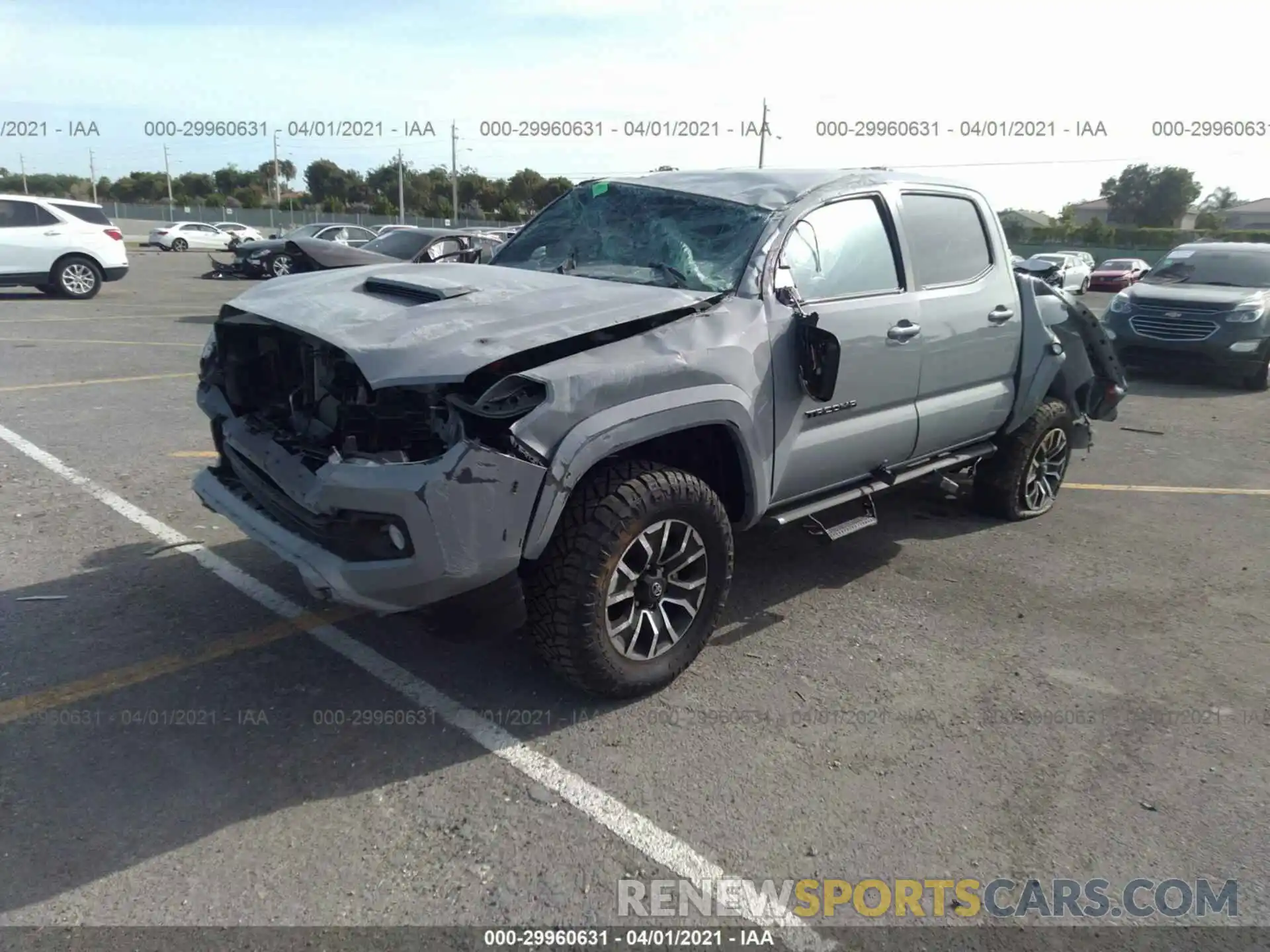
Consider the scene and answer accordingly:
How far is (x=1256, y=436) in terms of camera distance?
29.1ft

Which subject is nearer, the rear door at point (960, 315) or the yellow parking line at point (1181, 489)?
the rear door at point (960, 315)

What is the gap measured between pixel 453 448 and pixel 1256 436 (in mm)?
8865

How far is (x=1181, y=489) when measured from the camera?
22.6 ft

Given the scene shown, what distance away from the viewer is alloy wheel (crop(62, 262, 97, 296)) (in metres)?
15.9

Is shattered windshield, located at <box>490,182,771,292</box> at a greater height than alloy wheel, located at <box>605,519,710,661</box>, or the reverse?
shattered windshield, located at <box>490,182,771,292</box>

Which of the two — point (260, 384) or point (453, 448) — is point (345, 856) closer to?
point (453, 448)

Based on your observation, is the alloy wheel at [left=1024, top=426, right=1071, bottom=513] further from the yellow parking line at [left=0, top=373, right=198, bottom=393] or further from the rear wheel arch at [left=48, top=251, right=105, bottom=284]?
the rear wheel arch at [left=48, top=251, right=105, bottom=284]

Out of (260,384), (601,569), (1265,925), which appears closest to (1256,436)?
(1265,925)

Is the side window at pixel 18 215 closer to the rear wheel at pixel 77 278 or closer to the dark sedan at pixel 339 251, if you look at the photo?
the rear wheel at pixel 77 278

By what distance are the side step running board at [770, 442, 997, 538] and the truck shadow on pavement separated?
1.87 ft

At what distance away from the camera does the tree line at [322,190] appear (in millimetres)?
65688
